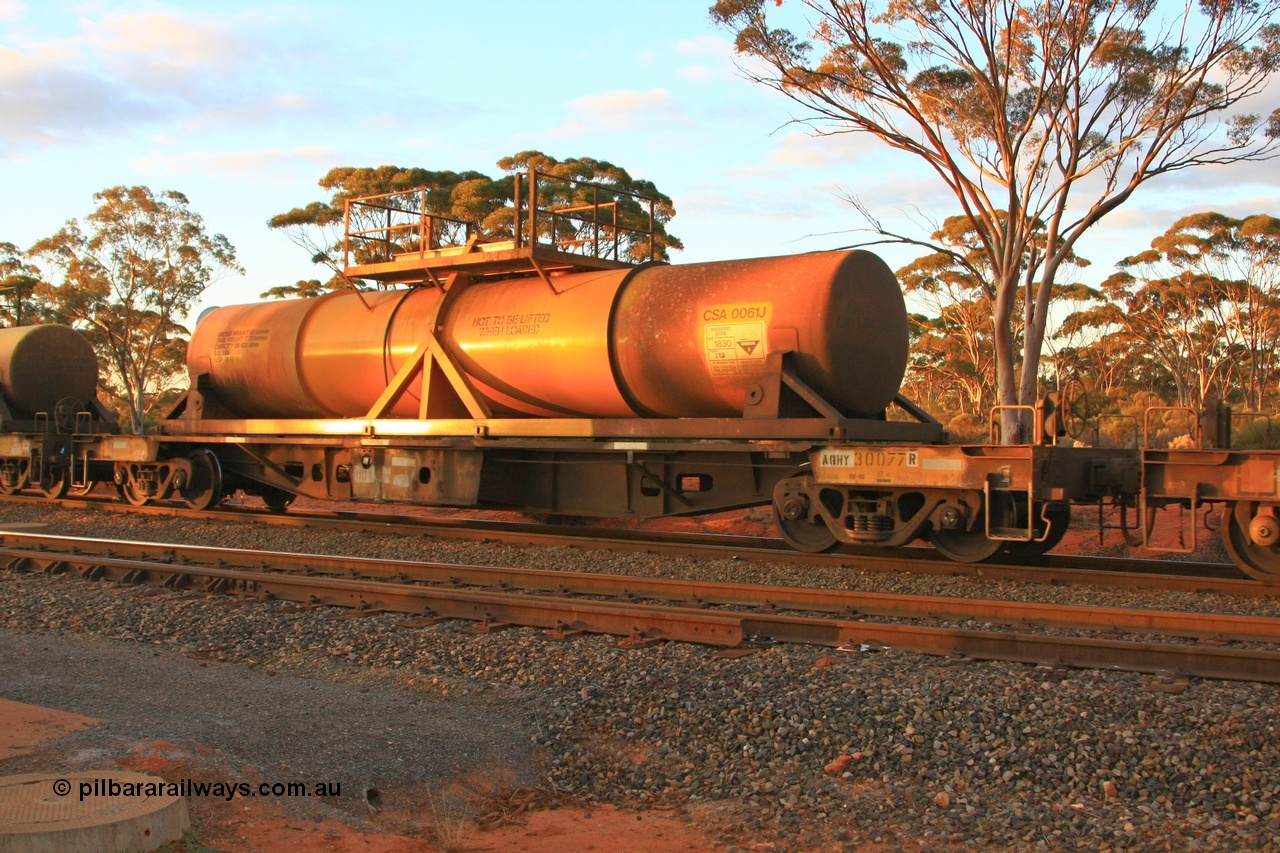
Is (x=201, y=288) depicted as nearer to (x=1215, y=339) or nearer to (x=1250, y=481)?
(x=1215, y=339)

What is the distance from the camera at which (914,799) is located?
4.67m

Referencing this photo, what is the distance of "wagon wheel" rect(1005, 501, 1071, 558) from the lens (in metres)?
10.1

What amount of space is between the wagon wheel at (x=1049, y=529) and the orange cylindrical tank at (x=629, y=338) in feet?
6.64

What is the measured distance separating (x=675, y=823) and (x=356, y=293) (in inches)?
453

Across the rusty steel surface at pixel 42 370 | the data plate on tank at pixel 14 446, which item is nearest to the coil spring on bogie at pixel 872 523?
the data plate on tank at pixel 14 446

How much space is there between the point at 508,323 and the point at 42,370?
479 inches

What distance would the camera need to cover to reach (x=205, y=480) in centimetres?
1588

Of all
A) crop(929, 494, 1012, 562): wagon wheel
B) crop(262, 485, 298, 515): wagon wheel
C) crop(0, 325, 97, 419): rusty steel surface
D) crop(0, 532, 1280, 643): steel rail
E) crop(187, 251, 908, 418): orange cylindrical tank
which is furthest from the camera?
crop(0, 325, 97, 419): rusty steel surface

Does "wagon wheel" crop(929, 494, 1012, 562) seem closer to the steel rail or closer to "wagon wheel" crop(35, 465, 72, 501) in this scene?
the steel rail

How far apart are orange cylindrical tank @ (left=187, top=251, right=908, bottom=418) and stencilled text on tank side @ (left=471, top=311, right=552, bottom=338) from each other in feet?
0.05

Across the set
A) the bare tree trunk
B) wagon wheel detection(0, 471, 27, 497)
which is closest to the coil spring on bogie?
the bare tree trunk

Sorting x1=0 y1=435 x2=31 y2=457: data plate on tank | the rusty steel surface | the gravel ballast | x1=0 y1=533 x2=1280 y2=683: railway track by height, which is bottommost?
the gravel ballast

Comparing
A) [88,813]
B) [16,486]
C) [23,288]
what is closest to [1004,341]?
[16,486]

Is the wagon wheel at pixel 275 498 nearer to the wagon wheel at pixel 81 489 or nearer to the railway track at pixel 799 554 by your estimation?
the railway track at pixel 799 554
